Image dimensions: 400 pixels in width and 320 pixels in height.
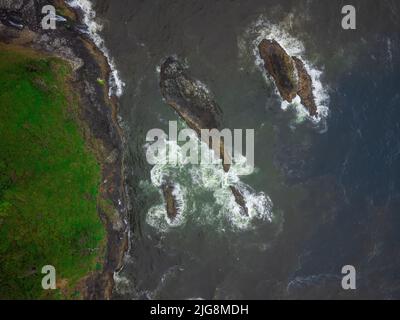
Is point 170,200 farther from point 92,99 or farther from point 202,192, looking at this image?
point 92,99

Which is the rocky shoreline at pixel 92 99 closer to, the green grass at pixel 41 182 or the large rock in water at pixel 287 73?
the green grass at pixel 41 182

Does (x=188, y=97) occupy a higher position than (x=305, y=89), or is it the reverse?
(x=305, y=89)

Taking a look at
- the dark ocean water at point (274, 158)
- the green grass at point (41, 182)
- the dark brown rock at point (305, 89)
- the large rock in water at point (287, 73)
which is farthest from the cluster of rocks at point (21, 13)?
the dark brown rock at point (305, 89)

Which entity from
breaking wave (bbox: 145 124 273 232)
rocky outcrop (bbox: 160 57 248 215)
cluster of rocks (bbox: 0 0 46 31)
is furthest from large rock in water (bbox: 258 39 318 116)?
cluster of rocks (bbox: 0 0 46 31)

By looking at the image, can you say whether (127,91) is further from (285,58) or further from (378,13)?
(378,13)

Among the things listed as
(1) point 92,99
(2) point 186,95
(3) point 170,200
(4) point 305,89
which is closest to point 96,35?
(1) point 92,99

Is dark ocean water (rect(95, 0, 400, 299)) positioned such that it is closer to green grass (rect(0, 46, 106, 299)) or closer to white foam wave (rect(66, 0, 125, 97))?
white foam wave (rect(66, 0, 125, 97))

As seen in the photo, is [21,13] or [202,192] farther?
[202,192]
